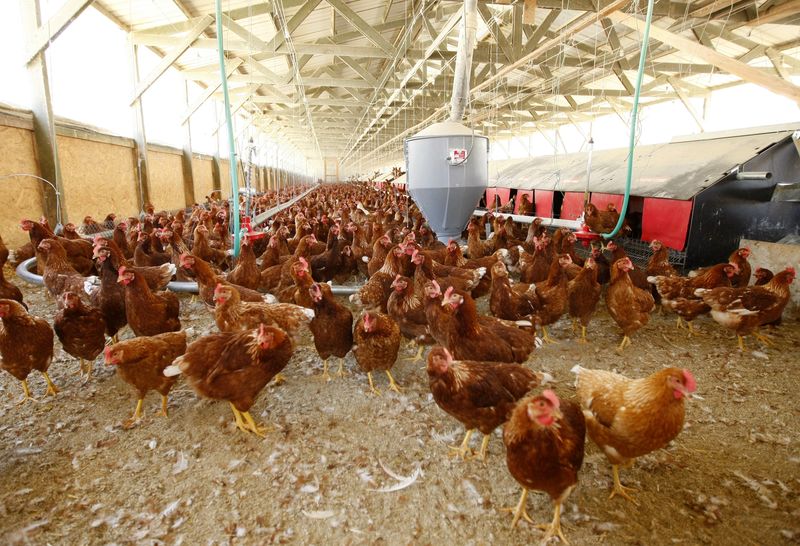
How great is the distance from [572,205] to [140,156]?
33.3 feet

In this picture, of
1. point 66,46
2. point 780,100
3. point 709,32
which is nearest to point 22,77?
point 66,46

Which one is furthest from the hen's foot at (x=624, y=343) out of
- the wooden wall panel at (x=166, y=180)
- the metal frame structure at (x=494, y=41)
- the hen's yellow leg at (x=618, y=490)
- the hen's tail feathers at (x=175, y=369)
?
the wooden wall panel at (x=166, y=180)

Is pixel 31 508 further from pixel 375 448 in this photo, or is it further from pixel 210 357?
pixel 375 448

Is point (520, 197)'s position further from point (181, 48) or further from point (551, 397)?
point (181, 48)

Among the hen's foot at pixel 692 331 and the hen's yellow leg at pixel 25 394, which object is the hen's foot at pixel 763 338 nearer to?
the hen's foot at pixel 692 331

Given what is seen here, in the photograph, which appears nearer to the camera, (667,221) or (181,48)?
(667,221)

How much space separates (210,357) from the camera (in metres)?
2.36

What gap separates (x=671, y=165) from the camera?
5.27m

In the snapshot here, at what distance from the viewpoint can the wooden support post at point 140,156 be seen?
9.30 meters

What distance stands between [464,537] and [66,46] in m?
9.69

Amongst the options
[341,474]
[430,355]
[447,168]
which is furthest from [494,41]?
[341,474]

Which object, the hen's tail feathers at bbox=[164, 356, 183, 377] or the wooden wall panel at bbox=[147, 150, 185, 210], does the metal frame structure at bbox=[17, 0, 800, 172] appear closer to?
the wooden wall panel at bbox=[147, 150, 185, 210]

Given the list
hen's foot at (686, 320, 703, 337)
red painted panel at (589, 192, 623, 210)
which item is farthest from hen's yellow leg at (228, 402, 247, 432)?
red painted panel at (589, 192, 623, 210)

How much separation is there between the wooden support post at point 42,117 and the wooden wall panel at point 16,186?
0.11 meters
